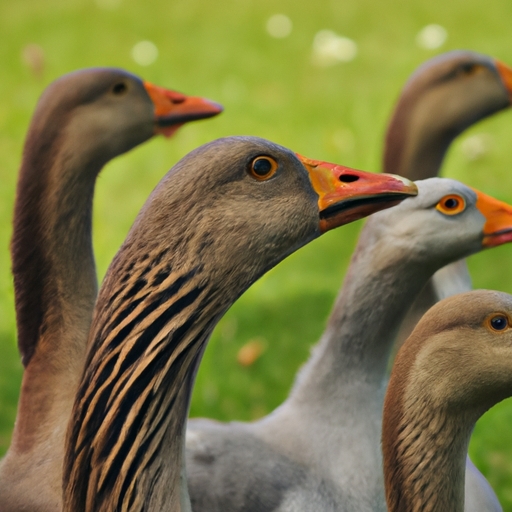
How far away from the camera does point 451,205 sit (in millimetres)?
3414

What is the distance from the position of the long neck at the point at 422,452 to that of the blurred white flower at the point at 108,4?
8.15 meters

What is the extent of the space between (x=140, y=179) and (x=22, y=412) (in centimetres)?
442

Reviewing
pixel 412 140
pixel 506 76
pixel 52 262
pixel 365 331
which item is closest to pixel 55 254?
pixel 52 262

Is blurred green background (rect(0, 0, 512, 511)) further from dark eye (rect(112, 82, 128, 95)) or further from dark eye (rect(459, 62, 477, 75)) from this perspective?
dark eye (rect(112, 82, 128, 95))

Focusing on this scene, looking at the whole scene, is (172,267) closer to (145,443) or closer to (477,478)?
(145,443)

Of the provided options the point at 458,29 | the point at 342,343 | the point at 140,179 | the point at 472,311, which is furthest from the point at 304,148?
the point at 472,311

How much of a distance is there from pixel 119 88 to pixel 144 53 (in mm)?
5628

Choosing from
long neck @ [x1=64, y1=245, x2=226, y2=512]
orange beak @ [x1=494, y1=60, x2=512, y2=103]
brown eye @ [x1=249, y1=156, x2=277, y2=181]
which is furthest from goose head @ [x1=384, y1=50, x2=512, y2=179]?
long neck @ [x1=64, y1=245, x2=226, y2=512]

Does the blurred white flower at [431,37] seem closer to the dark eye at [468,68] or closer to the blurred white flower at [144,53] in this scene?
the blurred white flower at [144,53]

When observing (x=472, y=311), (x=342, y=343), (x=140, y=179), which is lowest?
(x=140, y=179)

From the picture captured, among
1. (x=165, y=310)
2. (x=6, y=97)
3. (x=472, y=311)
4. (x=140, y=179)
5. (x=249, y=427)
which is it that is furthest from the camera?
(x=6, y=97)

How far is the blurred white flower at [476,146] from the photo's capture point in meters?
7.53

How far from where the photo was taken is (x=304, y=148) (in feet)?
24.9

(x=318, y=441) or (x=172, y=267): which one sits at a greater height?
(x=172, y=267)
